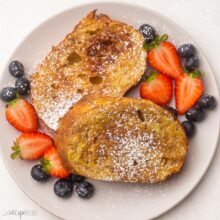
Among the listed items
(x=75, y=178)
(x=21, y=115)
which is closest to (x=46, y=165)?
(x=75, y=178)

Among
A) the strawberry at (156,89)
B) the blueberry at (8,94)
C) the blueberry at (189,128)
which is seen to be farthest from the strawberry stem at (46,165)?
the blueberry at (189,128)

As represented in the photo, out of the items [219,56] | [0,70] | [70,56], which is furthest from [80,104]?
[219,56]

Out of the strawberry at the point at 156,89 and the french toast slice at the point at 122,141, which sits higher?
the strawberry at the point at 156,89

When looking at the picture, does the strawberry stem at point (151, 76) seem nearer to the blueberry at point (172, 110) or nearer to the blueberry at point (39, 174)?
the blueberry at point (172, 110)

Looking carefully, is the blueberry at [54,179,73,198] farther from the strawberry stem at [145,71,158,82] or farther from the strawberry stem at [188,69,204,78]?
the strawberry stem at [188,69,204,78]

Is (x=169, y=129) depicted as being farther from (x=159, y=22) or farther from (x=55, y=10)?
(x=55, y=10)

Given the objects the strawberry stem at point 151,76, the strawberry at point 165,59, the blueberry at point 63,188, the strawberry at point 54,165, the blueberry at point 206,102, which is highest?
the strawberry at point 165,59

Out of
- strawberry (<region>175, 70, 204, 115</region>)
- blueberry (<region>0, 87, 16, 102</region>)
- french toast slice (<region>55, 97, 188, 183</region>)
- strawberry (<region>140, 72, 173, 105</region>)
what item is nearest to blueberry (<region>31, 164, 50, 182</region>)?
french toast slice (<region>55, 97, 188, 183</region>)

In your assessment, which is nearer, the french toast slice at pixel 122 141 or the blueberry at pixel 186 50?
the french toast slice at pixel 122 141
